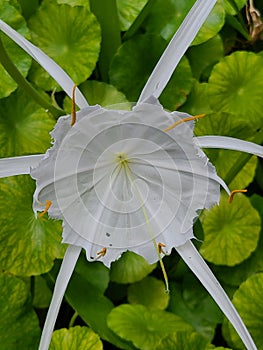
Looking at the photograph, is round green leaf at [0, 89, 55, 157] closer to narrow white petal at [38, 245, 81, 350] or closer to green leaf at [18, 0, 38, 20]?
green leaf at [18, 0, 38, 20]

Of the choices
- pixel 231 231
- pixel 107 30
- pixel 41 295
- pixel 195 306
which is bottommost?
pixel 41 295

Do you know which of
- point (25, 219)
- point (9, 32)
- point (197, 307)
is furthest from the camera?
point (197, 307)

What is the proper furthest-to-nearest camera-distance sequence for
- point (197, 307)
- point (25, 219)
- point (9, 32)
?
point (197, 307), point (25, 219), point (9, 32)

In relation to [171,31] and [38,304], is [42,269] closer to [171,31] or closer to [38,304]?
[38,304]

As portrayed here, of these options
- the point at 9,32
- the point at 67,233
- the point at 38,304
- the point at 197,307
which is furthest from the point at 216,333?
Result: the point at 9,32

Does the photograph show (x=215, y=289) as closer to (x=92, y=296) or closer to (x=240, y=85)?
(x=92, y=296)

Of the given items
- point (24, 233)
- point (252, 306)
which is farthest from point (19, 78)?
point (252, 306)

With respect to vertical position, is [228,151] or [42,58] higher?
[42,58]
